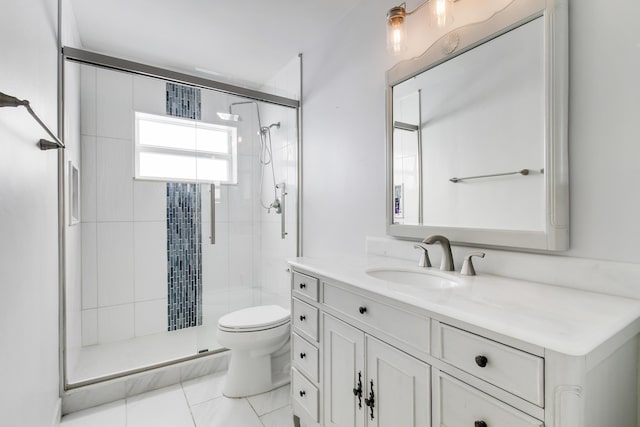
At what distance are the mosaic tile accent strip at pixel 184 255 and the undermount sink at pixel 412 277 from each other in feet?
5.38

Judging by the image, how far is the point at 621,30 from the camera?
96cm

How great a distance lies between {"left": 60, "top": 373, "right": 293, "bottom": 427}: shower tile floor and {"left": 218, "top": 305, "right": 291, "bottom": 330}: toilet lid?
1.44ft

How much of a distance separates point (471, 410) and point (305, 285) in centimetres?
89

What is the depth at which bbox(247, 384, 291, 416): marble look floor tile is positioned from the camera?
6.16ft

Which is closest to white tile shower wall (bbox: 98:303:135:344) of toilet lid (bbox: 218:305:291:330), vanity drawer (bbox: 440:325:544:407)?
toilet lid (bbox: 218:305:291:330)

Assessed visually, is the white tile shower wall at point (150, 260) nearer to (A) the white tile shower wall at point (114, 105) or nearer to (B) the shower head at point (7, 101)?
(A) the white tile shower wall at point (114, 105)

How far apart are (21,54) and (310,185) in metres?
1.75

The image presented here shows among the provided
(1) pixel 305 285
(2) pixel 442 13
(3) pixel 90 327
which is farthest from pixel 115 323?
(2) pixel 442 13

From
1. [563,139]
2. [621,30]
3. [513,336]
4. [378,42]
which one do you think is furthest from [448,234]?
[378,42]

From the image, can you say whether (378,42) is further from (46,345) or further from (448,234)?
(46,345)

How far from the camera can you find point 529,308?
85 centimetres

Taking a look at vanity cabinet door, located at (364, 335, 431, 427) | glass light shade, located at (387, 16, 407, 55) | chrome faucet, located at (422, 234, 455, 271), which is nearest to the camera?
vanity cabinet door, located at (364, 335, 431, 427)

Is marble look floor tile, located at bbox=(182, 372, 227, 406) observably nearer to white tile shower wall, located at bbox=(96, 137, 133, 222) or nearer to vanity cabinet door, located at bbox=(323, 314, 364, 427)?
vanity cabinet door, located at bbox=(323, 314, 364, 427)

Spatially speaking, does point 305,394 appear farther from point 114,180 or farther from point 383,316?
point 114,180
